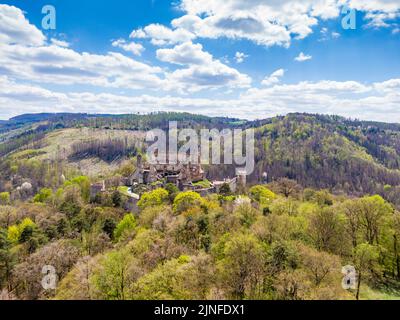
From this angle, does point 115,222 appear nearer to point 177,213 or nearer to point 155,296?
point 177,213

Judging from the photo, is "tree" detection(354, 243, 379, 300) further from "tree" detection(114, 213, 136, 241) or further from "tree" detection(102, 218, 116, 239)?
"tree" detection(102, 218, 116, 239)

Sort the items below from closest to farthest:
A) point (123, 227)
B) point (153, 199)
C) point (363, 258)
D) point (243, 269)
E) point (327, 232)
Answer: point (243, 269), point (363, 258), point (327, 232), point (123, 227), point (153, 199)

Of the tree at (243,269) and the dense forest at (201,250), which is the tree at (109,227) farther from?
the tree at (243,269)

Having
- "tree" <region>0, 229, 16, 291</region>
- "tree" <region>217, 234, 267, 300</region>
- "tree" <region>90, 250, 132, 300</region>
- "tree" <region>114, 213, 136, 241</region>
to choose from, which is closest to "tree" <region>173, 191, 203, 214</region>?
"tree" <region>114, 213, 136, 241</region>

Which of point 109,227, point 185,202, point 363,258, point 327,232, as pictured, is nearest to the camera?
point 363,258

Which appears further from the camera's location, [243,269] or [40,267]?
[40,267]

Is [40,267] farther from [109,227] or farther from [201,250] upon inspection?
[201,250]

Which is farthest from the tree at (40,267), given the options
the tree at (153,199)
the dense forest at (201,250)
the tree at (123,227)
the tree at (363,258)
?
the tree at (363,258)

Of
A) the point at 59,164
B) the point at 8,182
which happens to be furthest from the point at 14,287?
the point at 59,164

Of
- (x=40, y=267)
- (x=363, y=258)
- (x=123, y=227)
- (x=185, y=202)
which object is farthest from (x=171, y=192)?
(x=363, y=258)
